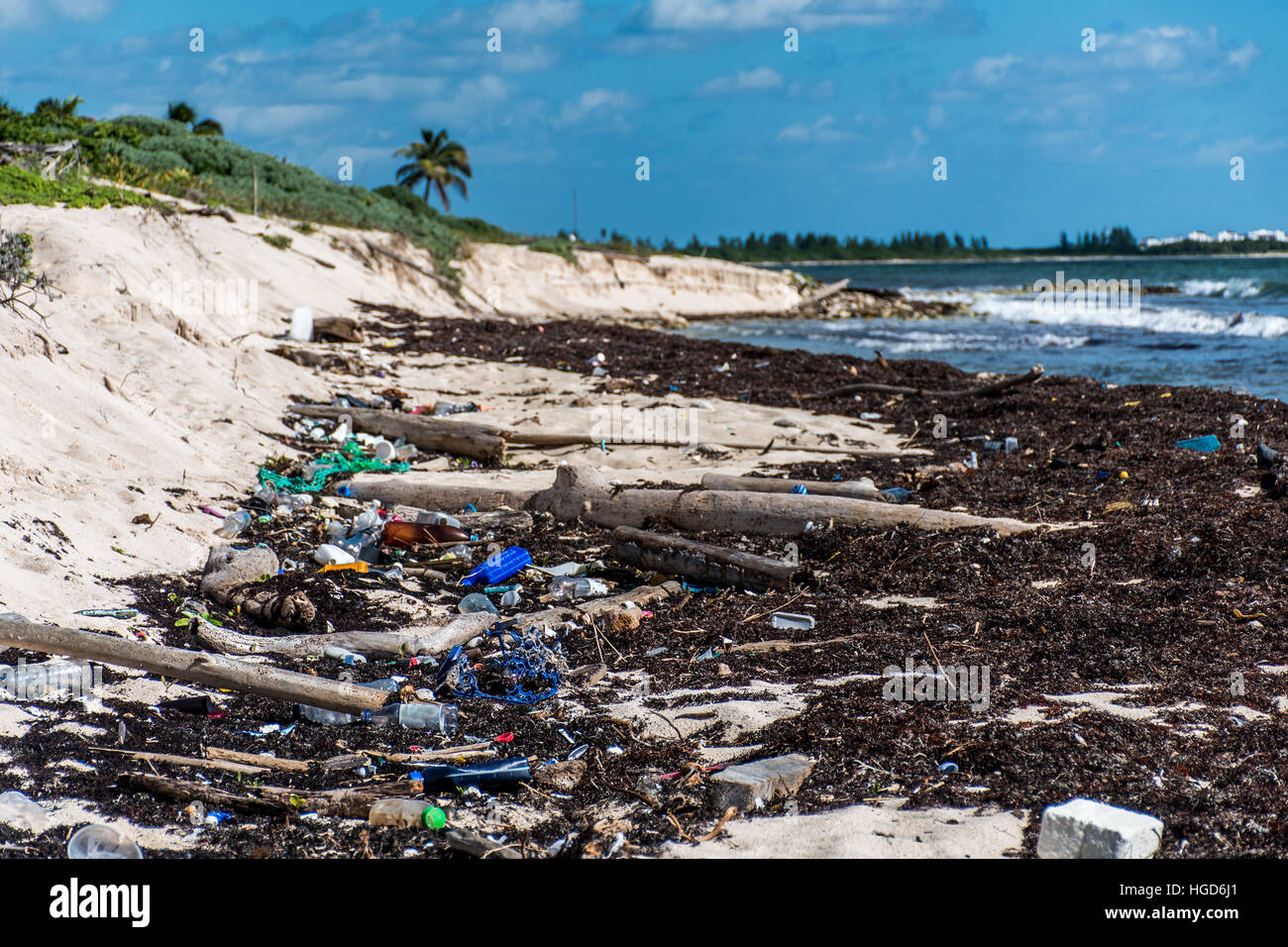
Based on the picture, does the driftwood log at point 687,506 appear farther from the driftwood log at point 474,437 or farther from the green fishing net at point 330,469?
the driftwood log at point 474,437

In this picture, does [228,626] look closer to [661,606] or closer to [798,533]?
[661,606]

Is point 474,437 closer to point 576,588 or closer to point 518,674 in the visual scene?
point 576,588

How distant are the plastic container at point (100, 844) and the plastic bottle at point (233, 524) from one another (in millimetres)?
3847

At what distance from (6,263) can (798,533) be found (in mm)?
6800

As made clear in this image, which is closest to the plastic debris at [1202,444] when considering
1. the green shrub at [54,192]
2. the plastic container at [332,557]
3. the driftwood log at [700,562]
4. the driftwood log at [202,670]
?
the driftwood log at [700,562]

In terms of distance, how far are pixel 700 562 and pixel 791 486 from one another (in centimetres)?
150

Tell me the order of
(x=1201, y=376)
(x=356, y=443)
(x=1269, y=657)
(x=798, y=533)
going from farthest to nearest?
(x=1201, y=376) < (x=356, y=443) < (x=798, y=533) < (x=1269, y=657)

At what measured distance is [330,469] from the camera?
837 cm

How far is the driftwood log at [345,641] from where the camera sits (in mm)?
4660

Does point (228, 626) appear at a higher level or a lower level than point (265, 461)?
lower

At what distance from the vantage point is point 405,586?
19.6 feet

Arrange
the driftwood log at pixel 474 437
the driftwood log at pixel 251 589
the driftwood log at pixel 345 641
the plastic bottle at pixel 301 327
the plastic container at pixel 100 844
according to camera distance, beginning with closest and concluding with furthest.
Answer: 1. the plastic container at pixel 100 844
2. the driftwood log at pixel 345 641
3. the driftwood log at pixel 251 589
4. the driftwood log at pixel 474 437
5. the plastic bottle at pixel 301 327

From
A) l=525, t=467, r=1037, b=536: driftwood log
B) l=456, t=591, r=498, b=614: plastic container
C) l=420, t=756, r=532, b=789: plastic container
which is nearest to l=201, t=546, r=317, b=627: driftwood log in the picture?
l=456, t=591, r=498, b=614: plastic container
